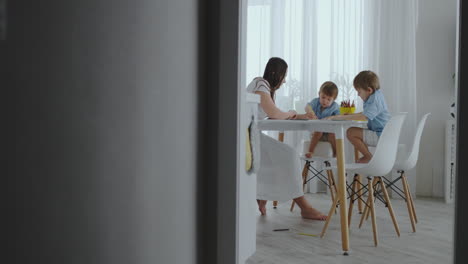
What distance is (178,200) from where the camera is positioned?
55.5 inches

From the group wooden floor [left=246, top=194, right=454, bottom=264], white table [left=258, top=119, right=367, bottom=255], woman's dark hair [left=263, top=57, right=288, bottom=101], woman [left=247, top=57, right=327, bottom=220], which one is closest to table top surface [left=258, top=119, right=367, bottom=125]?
white table [left=258, top=119, right=367, bottom=255]

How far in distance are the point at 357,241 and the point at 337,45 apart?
252 cm

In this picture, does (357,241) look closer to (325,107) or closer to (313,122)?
(313,122)

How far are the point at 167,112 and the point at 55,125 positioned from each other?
1.46ft

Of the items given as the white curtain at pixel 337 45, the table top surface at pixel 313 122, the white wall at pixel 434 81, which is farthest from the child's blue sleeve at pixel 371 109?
the white wall at pixel 434 81

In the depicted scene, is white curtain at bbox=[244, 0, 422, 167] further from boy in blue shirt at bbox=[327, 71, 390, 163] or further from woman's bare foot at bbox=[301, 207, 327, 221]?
woman's bare foot at bbox=[301, 207, 327, 221]

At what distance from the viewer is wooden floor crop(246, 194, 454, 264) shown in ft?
7.89

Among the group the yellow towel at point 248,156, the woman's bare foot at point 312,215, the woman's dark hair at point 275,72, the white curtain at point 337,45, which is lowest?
the woman's bare foot at point 312,215

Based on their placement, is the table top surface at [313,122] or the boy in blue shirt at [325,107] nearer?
the table top surface at [313,122]

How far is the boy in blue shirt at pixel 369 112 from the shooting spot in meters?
3.36

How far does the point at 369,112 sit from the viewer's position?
335 centimetres

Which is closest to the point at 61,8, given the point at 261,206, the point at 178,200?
the point at 178,200

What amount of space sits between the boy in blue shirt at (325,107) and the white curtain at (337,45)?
0.66m

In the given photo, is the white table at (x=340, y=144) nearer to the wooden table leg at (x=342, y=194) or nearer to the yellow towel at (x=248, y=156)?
the wooden table leg at (x=342, y=194)
